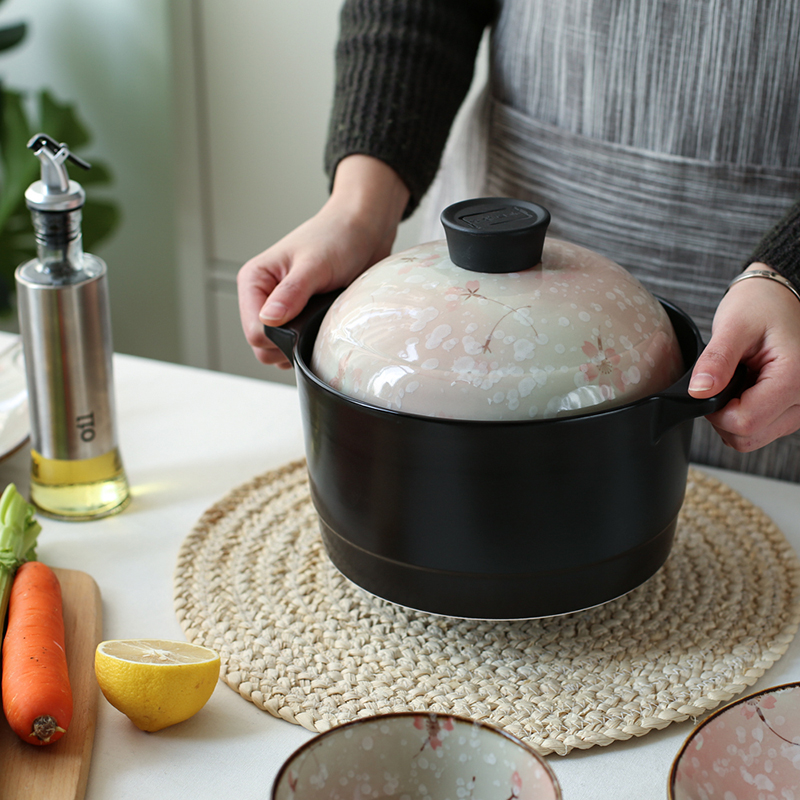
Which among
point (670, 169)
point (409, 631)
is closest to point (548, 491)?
point (409, 631)

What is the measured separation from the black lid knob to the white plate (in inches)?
18.4

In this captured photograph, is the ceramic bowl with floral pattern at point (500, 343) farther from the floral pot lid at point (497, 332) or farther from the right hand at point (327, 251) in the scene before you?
the right hand at point (327, 251)

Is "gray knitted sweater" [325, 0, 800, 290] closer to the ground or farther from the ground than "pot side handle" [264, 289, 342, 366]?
farther from the ground

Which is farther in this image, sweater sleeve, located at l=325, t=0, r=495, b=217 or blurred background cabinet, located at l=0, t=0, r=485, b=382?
blurred background cabinet, located at l=0, t=0, r=485, b=382

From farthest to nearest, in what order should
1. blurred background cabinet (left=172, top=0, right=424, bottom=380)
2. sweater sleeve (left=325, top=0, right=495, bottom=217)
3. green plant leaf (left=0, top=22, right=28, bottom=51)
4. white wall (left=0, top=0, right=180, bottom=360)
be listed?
white wall (left=0, top=0, right=180, bottom=360) < blurred background cabinet (left=172, top=0, right=424, bottom=380) < green plant leaf (left=0, top=22, right=28, bottom=51) < sweater sleeve (left=325, top=0, right=495, bottom=217)

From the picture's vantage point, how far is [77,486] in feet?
2.56

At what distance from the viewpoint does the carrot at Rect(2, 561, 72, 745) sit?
516 mm

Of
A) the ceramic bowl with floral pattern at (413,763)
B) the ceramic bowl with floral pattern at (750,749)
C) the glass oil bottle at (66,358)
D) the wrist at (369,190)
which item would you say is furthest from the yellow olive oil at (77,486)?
the ceramic bowl with floral pattern at (750,749)

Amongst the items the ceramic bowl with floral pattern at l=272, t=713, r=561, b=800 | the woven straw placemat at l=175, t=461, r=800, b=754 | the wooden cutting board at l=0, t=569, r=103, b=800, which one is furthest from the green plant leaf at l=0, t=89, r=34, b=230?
the ceramic bowl with floral pattern at l=272, t=713, r=561, b=800

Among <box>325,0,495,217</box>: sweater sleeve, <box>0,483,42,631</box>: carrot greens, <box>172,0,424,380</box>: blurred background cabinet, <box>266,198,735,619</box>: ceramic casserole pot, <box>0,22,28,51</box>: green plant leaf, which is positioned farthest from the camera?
<box>172,0,424,380</box>: blurred background cabinet

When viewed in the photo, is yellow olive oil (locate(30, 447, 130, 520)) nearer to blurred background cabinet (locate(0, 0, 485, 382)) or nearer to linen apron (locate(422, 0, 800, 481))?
linen apron (locate(422, 0, 800, 481))

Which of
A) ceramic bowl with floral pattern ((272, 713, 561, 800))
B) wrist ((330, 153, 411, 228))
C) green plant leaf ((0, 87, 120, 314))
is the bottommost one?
green plant leaf ((0, 87, 120, 314))

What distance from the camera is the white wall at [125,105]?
222 centimetres

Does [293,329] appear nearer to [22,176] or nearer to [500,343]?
[500,343]
